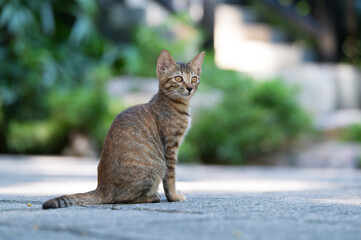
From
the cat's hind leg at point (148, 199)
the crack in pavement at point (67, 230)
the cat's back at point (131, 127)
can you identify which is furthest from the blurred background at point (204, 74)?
the crack in pavement at point (67, 230)

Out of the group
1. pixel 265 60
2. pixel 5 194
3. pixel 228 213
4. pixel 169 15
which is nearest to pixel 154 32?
pixel 169 15

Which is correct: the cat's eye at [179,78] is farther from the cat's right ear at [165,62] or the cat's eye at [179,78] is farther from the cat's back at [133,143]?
the cat's back at [133,143]

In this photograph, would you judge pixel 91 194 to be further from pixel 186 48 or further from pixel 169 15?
pixel 169 15

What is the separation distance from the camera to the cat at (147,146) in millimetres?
3242

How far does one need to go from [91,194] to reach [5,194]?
3.13ft

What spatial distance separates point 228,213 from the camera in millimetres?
2688

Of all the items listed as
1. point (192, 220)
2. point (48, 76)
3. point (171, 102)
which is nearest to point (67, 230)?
point (192, 220)

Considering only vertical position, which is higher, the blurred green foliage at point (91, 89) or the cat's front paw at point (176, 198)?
the blurred green foliage at point (91, 89)

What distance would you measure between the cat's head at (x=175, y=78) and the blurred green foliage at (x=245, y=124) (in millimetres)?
5883

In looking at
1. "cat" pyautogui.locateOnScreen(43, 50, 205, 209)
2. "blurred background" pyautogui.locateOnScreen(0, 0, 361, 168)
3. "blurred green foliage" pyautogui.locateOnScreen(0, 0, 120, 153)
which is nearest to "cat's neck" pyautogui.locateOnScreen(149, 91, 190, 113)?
"cat" pyautogui.locateOnScreen(43, 50, 205, 209)

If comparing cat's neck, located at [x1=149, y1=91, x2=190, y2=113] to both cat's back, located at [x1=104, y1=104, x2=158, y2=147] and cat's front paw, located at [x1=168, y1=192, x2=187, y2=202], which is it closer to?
cat's back, located at [x1=104, y1=104, x2=158, y2=147]

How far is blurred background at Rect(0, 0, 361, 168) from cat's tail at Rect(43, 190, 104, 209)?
575cm

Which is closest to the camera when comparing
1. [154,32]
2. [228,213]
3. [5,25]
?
[228,213]

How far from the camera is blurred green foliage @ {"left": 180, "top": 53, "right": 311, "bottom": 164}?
32.5 ft
